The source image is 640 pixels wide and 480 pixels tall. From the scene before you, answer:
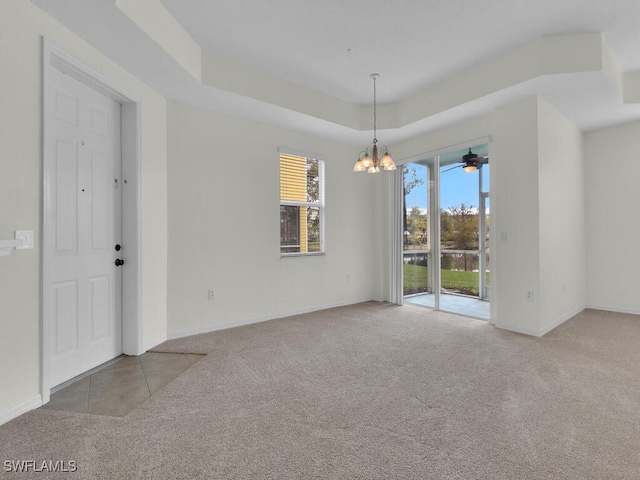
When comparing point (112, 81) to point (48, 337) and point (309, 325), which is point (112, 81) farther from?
point (309, 325)

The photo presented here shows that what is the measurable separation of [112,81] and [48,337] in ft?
7.12

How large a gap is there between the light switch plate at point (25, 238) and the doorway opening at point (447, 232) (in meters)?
4.59

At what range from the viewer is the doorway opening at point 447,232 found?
4.59 meters

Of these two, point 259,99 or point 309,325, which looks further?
point 309,325

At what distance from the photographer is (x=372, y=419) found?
204cm

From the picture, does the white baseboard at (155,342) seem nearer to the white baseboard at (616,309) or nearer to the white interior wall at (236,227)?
the white interior wall at (236,227)

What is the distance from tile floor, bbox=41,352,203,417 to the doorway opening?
362 centimetres

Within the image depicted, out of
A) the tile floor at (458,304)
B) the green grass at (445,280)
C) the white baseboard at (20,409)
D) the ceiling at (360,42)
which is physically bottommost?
the white baseboard at (20,409)

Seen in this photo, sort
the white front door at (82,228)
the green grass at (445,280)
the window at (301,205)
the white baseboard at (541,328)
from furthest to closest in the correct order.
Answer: the green grass at (445,280) → the window at (301,205) → the white baseboard at (541,328) → the white front door at (82,228)

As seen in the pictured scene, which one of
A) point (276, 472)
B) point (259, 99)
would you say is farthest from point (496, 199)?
point (276, 472)

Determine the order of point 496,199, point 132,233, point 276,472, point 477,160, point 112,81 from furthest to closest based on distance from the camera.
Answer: point 477,160 < point 496,199 < point 132,233 < point 112,81 < point 276,472

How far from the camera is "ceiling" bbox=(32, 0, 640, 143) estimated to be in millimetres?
2650

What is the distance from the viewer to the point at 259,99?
3.72 m

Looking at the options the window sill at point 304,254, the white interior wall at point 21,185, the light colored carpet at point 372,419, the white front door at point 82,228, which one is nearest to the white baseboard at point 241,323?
the light colored carpet at point 372,419
